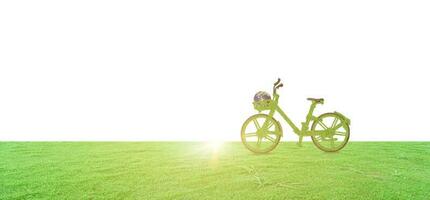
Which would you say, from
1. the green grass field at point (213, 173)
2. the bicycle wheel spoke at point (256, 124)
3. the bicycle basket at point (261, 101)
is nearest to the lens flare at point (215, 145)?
the green grass field at point (213, 173)

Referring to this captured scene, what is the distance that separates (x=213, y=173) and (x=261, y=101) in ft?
6.61

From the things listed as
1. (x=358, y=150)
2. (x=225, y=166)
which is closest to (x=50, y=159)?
(x=225, y=166)

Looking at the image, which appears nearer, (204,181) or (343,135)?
(204,181)

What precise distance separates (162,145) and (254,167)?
12.6 ft

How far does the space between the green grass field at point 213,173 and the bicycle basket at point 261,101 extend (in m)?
1.03

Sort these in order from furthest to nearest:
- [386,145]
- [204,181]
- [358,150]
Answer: [386,145]
[358,150]
[204,181]

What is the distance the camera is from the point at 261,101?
30.1ft

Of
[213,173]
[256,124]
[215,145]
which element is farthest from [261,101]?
[215,145]

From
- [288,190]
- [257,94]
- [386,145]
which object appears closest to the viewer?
[288,190]

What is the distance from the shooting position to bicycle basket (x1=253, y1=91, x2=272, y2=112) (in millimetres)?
9188

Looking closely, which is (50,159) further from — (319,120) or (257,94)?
(319,120)

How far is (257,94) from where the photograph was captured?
9211 mm

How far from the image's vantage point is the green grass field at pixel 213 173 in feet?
22.8

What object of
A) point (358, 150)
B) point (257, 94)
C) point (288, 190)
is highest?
point (257, 94)
